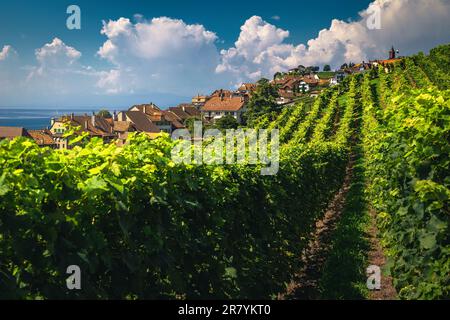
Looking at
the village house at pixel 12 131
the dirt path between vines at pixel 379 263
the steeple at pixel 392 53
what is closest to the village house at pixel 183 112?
the village house at pixel 12 131

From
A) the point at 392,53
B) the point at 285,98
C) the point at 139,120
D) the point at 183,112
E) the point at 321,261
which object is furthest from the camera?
the point at 392,53

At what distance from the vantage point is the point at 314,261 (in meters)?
11.3

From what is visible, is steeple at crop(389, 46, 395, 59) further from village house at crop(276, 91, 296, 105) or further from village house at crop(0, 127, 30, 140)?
village house at crop(0, 127, 30, 140)

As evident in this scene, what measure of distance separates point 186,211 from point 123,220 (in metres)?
1.54

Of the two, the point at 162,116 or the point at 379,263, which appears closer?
the point at 379,263

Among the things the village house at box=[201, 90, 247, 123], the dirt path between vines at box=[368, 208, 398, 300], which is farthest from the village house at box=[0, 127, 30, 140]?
the dirt path between vines at box=[368, 208, 398, 300]

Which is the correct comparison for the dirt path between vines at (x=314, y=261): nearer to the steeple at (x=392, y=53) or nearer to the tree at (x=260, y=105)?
the tree at (x=260, y=105)

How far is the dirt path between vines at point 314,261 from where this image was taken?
9.10 metres

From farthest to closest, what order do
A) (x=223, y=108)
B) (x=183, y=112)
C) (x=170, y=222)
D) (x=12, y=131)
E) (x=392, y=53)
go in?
(x=392, y=53) < (x=183, y=112) < (x=223, y=108) < (x=12, y=131) < (x=170, y=222)

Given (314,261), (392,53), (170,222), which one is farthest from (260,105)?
(170,222)

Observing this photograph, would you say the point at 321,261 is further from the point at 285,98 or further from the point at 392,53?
the point at 392,53

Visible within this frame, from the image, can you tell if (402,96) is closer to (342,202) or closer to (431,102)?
(431,102)

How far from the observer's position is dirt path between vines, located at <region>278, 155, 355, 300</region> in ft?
29.9

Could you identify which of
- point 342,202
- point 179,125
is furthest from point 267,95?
point 342,202
